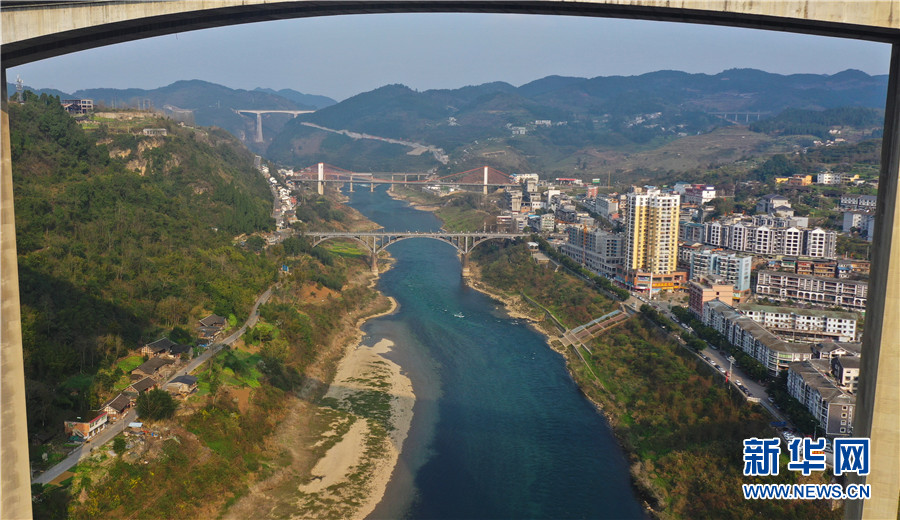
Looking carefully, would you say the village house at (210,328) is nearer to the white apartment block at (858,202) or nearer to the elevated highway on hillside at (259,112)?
the white apartment block at (858,202)

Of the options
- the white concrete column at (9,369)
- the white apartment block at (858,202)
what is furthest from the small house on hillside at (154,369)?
the white apartment block at (858,202)

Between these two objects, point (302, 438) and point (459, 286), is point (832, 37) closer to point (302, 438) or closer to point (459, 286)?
point (302, 438)

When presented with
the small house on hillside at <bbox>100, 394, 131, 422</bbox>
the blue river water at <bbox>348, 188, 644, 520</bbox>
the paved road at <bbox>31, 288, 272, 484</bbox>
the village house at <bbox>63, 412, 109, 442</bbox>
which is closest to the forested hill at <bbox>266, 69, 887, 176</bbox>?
the blue river water at <bbox>348, 188, 644, 520</bbox>

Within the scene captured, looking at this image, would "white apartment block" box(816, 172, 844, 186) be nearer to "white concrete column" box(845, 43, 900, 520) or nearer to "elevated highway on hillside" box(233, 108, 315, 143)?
"white concrete column" box(845, 43, 900, 520)

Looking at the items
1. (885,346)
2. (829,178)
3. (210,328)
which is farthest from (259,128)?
(885,346)

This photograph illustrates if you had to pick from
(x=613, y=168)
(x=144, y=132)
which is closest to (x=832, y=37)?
(x=144, y=132)

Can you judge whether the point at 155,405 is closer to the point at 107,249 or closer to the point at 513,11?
the point at 107,249
